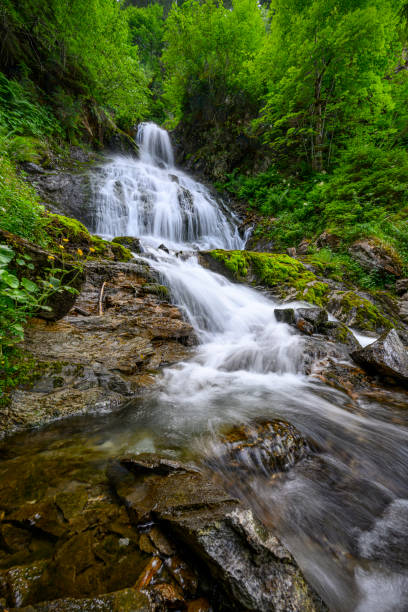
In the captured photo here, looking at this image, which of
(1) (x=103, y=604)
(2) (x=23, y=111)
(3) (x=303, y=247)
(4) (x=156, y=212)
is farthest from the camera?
(4) (x=156, y=212)

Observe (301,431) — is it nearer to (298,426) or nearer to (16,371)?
(298,426)

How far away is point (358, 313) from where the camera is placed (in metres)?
5.37

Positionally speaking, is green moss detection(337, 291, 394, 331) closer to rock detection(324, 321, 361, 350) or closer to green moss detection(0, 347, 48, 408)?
rock detection(324, 321, 361, 350)

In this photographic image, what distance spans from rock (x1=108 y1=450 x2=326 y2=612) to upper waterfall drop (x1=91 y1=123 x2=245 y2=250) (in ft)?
26.9

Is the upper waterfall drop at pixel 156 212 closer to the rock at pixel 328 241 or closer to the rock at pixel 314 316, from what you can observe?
the rock at pixel 328 241

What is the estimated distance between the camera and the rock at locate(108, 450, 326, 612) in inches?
37.5

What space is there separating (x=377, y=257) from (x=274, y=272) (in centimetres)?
303

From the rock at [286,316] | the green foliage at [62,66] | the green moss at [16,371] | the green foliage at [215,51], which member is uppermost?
the green foliage at [215,51]

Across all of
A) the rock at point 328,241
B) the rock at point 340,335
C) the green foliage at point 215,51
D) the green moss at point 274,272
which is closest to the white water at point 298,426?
the green moss at point 274,272

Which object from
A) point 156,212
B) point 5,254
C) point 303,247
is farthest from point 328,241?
point 5,254

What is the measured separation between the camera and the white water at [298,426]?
4.45 feet

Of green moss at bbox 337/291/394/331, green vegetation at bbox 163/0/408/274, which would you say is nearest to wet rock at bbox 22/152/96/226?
green vegetation at bbox 163/0/408/274

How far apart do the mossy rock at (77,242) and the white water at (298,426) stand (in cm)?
96

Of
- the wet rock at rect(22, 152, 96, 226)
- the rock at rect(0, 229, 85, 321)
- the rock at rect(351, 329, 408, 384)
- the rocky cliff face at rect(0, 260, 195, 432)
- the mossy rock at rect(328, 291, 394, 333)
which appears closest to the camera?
the rocky cliff face at rect(0, 260, 195, 432)
